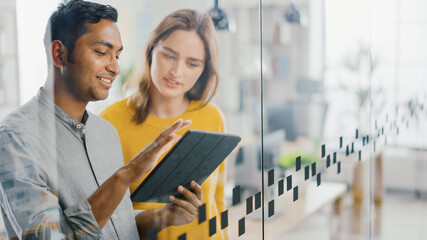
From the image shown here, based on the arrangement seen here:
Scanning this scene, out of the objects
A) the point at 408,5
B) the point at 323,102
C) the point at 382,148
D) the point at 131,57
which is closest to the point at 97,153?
the point at 131,57

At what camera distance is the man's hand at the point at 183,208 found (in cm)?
109

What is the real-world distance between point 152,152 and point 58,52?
0.33m

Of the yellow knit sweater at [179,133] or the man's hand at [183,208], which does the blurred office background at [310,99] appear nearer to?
the yellow knit sweater at [179,133]

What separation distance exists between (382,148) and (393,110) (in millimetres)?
215

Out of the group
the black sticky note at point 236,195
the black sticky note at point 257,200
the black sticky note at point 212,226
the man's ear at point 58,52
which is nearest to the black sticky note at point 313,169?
the black sticky note at point 257,200

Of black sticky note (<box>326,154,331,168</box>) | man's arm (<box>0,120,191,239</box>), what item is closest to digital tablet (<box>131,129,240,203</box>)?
man's arm (<box>0,120,191,239</box>)

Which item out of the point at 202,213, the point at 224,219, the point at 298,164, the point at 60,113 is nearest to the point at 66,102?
the point at 60,113

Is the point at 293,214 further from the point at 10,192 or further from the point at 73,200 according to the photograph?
the point at 10,192

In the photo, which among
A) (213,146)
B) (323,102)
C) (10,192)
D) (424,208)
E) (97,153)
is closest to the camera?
(10,192)

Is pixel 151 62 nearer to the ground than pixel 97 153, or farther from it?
farther from it

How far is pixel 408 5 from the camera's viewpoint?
229 centimetres

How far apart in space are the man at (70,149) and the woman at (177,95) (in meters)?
0.06

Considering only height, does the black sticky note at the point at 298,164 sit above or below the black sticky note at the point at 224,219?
above

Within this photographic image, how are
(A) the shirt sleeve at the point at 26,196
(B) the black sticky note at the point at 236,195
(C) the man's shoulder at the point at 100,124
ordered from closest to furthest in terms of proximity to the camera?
1. (A) the shirt sleeve at the point at 26,196
2. (C) the man's shoulder at the point at 100,124
3. (B) the black sticky note at the point at 236,195
